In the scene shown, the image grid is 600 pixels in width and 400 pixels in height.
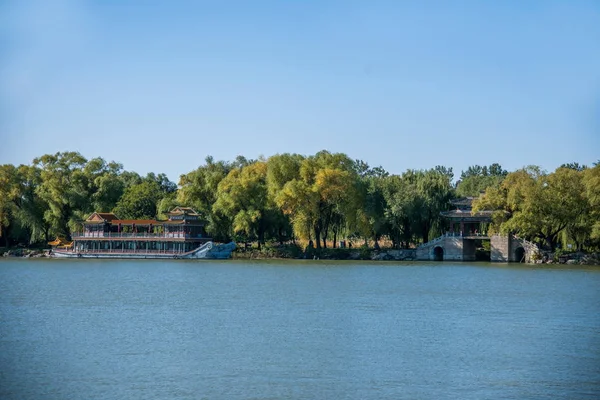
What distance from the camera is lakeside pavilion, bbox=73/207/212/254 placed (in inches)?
3231

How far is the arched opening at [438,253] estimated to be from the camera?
7619 centimetres

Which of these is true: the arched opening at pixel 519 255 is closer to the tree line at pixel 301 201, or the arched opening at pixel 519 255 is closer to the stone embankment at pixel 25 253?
the tree line at pixel 301 201

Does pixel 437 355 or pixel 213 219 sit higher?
pixel 213 219

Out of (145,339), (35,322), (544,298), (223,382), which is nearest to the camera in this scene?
(223,382)

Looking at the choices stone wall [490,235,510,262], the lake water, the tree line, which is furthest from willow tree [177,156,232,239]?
the lake water

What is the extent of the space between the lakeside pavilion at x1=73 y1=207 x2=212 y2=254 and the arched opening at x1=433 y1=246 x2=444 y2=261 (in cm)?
2236

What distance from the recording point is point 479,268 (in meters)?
63.7

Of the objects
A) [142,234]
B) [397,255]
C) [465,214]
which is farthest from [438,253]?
[142,234]

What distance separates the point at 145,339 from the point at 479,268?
41.1 meters

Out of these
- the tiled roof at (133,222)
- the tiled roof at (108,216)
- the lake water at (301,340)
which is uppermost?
the tiled roof at (108,216)

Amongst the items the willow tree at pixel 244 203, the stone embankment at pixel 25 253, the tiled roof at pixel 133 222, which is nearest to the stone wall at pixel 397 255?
the willow tree at pixel 244 203

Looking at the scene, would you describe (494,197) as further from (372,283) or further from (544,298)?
(544,298)

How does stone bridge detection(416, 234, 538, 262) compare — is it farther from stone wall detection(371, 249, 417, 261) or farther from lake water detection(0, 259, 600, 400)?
lake water detection(0, 259, 600, 400)

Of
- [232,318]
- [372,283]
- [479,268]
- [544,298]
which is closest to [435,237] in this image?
[479,268]
